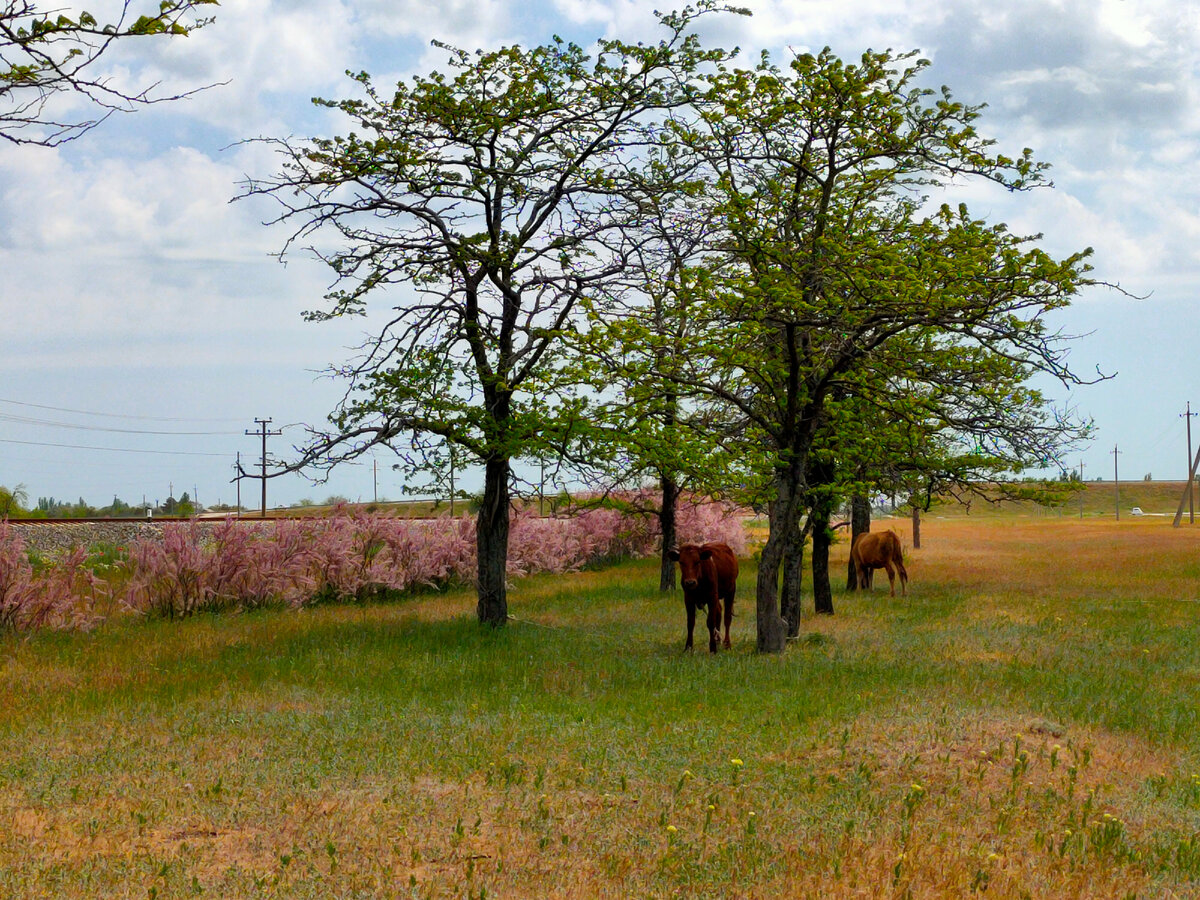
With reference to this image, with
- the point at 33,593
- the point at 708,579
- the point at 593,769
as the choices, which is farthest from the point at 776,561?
the point at 33,593

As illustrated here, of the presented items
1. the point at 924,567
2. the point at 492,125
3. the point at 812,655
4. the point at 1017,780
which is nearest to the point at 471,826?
the point at 1017,780

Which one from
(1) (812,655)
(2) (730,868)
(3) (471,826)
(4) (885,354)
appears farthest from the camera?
(4) (885,354)

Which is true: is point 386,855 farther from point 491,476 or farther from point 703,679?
point 491,476

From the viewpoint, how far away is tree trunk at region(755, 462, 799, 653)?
1697 centimetres

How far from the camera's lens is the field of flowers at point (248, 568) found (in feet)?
64.2

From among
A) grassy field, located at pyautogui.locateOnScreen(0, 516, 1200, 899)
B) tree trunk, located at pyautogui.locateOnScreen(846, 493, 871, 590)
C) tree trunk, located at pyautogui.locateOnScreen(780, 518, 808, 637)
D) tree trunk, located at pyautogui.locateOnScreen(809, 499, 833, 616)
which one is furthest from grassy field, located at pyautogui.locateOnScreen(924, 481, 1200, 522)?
grassy field, located at pyautogui.locateOnScreen(0, 516, 1200, 899)

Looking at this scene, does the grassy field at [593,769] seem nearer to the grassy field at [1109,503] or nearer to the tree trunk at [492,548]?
the tree trunk at [492,548]

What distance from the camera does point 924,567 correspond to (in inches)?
1623

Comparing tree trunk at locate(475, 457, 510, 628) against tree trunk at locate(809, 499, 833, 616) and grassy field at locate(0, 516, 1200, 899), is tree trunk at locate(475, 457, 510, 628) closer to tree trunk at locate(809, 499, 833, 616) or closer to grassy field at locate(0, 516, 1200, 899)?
grassy field at locate(0, 516, 1200, 899)

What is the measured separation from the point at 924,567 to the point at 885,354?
24.7 metres

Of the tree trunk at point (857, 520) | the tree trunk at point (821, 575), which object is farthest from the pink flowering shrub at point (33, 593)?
the tree trunk at point (857, 520)

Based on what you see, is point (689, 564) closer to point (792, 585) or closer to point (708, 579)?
point (708, 579)

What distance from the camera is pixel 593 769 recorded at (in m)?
9.51

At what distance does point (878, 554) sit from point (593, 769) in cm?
2230
